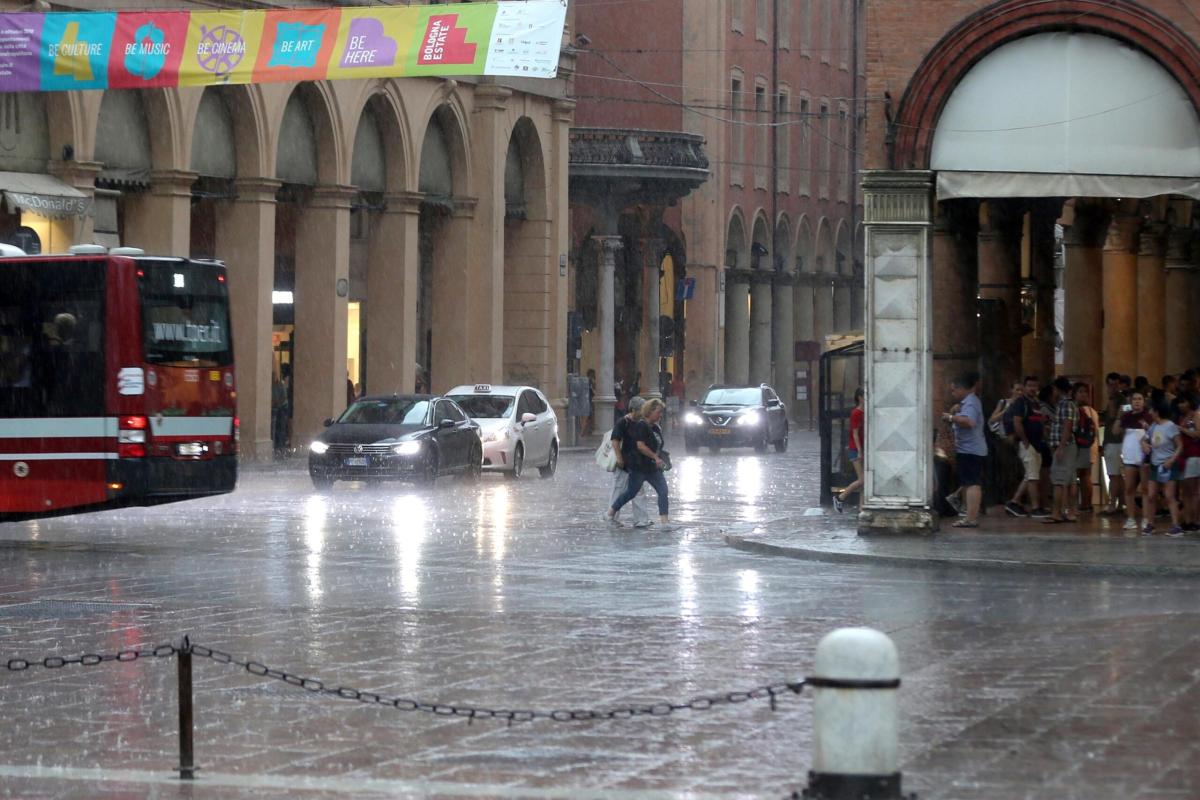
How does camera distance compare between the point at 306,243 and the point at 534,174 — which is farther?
the point at 534,174

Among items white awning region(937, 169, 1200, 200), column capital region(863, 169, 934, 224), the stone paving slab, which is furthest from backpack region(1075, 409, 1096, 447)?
column capital region(863, 169, 934, 224)

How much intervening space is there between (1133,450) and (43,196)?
1878cm

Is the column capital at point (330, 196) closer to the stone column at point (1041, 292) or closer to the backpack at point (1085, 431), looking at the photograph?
the stone column at point (1041, 292)

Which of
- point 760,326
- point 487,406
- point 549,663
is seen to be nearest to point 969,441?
point 549,663

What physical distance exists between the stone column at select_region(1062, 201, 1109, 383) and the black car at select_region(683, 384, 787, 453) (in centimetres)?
1421

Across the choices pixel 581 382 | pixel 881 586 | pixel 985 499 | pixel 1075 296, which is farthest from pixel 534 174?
pixel 881 586

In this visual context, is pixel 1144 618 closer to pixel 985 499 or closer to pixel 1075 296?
pixel 985 499

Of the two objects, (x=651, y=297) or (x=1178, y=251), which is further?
(x=651, y=297)

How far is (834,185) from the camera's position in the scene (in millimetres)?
79625

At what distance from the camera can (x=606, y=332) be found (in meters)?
58.6

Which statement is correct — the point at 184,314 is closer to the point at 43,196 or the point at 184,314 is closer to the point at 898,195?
the point at 898,195

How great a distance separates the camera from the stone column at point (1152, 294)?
41.0 m

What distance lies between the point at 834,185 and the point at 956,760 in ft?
234

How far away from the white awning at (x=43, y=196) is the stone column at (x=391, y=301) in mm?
11272
